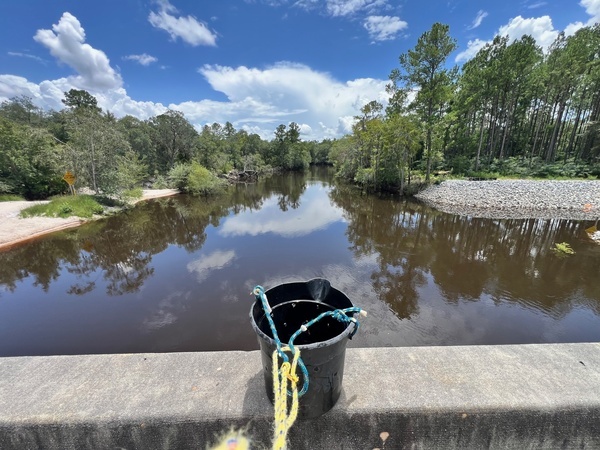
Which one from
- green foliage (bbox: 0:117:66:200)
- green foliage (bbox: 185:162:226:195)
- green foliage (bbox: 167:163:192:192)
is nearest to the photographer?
green foliage (bbox: 0:117:66:200)

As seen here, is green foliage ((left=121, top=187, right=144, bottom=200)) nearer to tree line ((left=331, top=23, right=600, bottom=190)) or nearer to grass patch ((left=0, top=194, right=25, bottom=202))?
grass patch ((left=0, top=194, right=25, bottom=202))

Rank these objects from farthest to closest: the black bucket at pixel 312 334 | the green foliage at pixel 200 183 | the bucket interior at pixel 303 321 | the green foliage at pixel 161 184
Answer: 1. the green foliage at pixel 161 184
2. the green foliage at pixel 200 183
3. the bucket interior at pixel 303 321
4. the black bucket at pixel 312 334

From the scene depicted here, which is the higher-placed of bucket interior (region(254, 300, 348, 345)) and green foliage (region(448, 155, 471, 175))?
green foliage (region(448, 155, 471, 175))

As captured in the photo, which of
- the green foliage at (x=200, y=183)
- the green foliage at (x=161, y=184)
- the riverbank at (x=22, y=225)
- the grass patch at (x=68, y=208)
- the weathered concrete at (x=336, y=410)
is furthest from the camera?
the green foliage at (x=161, y=184)

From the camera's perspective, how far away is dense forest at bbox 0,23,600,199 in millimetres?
14320

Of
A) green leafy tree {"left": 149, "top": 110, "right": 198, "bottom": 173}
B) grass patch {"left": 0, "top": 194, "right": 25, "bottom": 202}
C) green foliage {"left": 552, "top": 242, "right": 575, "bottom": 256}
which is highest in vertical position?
green leafy tree {"left": 149, "top": 110, "right": 198, "bottom": 173}

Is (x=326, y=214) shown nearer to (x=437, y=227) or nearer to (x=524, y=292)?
(x=437, y=227)

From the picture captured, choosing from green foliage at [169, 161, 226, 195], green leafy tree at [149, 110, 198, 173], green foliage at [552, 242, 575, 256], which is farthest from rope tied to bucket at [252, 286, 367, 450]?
green leafy tree at [149, 110, 198, 173]

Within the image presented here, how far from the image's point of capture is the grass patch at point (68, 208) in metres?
11.6

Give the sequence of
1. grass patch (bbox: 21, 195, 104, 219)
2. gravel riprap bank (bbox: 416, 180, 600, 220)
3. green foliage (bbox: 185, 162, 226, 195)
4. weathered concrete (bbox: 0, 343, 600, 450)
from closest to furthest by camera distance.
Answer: weathered concrete (bbox: 0, 343, 600, 450), grass patch (bbox: 21, 195, 104, 219), gravel riprap bank (bbox: 416, 180, 600, 220), green foliage (bbox: 185, 162, 226, 195)

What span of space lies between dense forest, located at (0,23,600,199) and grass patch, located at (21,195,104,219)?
167 centimetres

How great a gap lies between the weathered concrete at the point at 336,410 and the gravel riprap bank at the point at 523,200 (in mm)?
12404

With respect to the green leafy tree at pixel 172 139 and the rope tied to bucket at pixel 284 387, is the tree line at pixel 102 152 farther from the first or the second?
the rope tied to bucket at pixel 284 387

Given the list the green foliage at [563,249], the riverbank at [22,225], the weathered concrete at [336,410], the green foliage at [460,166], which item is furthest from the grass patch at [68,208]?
the green foliage at [460,166]
